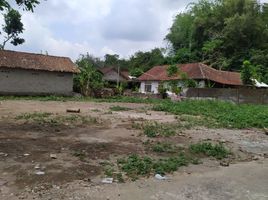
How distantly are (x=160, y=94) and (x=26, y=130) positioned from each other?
75.8 feet

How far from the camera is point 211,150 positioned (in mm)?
8945

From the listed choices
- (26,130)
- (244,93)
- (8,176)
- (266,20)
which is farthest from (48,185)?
(266,20)

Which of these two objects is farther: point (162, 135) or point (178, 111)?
point (178, 111)

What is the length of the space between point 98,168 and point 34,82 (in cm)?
2447

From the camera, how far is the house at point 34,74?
28812 millimetres

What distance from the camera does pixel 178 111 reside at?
1884 cm

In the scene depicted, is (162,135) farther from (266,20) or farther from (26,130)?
(266,20)

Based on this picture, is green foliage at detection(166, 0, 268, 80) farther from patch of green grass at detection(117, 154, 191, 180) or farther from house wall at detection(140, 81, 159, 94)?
patch of green grass at detection(117, 154, 191, 180)

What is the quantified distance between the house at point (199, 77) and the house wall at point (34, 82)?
35.6 ft

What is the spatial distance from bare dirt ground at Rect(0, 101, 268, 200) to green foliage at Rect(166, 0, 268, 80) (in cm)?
3537

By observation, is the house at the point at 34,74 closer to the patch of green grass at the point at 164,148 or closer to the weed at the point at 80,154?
the patch of green grass at the point at 164,148

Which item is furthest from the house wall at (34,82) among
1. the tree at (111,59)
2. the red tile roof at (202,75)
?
the tree at (111,59)

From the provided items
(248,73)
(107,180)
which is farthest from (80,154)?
(248,73)

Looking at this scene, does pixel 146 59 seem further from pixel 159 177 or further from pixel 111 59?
pixel 159 177
